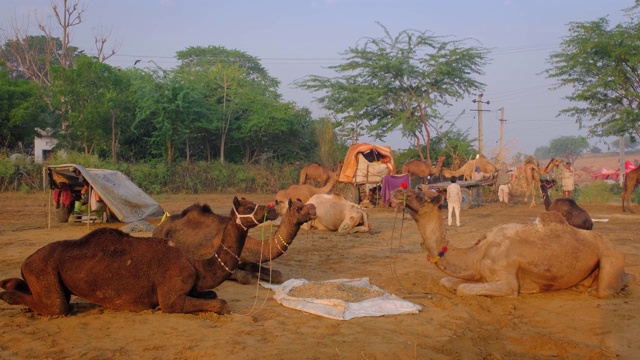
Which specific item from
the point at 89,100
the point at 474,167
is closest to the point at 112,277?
the point at 474,167

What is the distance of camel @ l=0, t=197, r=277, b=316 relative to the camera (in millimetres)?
6531

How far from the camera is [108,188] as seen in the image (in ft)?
55.0

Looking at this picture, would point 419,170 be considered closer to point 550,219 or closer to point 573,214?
point 573,214

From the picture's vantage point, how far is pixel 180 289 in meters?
6.69

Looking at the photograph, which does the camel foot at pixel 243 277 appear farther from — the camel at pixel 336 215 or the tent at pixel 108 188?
the tent at pixel 108 188

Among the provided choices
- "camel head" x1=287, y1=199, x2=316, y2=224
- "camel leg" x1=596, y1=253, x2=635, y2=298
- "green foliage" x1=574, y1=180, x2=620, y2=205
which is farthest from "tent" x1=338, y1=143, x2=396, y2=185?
"camel leg" x1=596, y1=253, x2=635, y2=298

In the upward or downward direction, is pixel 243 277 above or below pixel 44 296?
below

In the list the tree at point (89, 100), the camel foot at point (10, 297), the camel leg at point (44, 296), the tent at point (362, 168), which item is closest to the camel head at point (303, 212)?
the camel leg at point (44, 296)

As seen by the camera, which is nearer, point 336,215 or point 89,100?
point 336,215

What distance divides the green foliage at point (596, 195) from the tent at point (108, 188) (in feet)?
64.8

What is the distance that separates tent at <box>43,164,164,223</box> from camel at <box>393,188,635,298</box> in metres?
10.4

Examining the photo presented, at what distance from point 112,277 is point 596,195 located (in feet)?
85.1

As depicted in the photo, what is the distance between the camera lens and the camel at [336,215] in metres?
15.7

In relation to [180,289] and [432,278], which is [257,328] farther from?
[432,278]
